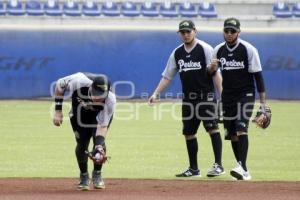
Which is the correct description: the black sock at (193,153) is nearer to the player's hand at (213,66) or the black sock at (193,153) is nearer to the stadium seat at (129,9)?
the player's hand at (213,66)

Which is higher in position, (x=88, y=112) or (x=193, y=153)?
(x=88, y=112)

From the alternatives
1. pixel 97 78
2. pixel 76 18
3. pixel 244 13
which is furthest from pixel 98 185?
pixel 244 13

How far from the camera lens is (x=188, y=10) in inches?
1253

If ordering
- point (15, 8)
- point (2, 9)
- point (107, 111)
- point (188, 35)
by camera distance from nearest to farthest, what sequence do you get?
point (107, 111), point (188, 35), point (2, 9), point (15, 8)

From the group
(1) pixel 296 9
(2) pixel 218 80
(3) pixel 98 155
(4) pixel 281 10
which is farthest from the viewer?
(1) pixel 296 9

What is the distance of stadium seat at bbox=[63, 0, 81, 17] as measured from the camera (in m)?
31.2

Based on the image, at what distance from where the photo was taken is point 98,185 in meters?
10.0

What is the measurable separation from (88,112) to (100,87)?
0.63 m

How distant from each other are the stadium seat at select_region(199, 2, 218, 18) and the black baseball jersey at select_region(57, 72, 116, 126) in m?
22.0

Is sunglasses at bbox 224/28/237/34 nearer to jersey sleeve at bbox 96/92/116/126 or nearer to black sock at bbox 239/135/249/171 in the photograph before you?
black sock at bbox 239/135/249/171

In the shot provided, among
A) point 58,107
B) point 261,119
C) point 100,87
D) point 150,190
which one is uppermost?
point 100,87

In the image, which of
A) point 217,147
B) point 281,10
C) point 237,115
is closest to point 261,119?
point 237,115

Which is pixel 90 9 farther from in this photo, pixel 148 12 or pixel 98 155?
pixel 98 155

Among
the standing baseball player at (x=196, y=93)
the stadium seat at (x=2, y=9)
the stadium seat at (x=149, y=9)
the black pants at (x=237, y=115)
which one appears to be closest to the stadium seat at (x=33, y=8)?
the stadium seat at (x=2, y=9)
